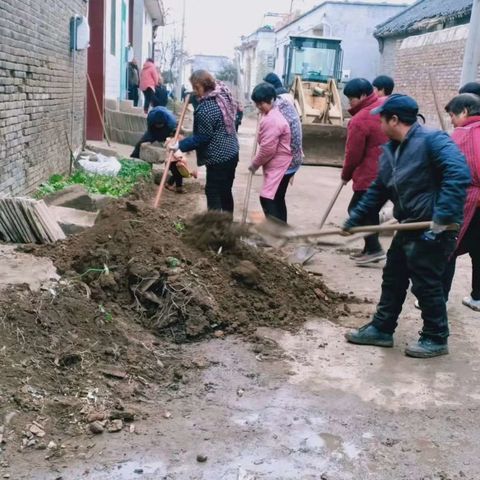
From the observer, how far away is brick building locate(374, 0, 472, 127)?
14.8 metres

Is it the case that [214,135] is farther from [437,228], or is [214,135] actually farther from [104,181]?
[104,181]

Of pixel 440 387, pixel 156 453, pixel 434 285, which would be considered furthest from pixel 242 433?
pixel 434 285

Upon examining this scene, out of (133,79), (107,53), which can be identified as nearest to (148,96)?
(133,79)

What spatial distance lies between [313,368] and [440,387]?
781mm

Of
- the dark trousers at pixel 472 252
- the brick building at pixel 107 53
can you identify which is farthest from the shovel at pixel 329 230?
the brick building at pixel 107 53

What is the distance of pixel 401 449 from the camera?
10.1ft

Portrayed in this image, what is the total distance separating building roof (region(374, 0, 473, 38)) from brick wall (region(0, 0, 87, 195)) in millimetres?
10152

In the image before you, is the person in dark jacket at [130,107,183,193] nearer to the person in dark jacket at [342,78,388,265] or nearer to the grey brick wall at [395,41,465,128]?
the person in dark jacket at [342,78,388,265]

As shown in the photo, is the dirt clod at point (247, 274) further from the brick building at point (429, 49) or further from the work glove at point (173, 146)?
the brick building at point (429, 49)

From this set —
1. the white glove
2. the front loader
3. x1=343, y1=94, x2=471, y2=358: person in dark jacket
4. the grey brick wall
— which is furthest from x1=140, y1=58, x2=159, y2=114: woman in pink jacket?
the white glove

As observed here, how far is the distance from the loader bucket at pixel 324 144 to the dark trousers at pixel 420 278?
10.1 meters

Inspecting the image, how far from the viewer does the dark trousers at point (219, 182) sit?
6.08 m

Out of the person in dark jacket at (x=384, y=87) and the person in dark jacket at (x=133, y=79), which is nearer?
the person in dark jacket at (x=384, y=87)

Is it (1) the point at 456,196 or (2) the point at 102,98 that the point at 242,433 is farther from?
(2) the point at 102,98
